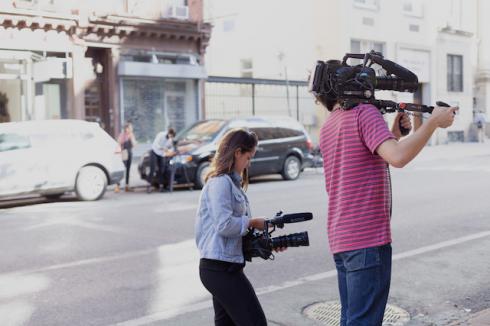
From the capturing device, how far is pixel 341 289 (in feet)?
11.2

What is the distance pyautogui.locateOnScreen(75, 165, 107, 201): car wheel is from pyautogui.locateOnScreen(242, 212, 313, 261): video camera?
10.9 metres

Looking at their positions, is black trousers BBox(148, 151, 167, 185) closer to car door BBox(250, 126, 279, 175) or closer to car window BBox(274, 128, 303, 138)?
car door BBox(250, 126, 279, 175)

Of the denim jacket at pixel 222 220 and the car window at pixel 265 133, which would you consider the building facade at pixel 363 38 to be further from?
the denim jacket at pixel 222 220

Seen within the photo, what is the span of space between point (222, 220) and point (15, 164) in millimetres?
10437

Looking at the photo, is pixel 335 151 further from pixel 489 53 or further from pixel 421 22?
pixel 489 53

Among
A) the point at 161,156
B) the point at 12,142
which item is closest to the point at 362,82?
the point at 12,142

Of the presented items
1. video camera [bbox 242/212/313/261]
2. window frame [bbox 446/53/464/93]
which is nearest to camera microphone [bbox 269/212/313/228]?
video camera [bbox 242/212/313/261]

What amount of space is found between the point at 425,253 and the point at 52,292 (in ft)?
14.1

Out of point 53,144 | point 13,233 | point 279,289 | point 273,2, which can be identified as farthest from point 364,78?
→ point 273,2

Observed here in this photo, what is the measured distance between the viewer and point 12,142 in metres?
13.2

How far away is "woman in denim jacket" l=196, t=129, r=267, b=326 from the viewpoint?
11.9 ft

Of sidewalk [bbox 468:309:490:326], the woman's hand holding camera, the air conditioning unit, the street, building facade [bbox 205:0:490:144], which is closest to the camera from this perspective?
the woman's hand holding camera

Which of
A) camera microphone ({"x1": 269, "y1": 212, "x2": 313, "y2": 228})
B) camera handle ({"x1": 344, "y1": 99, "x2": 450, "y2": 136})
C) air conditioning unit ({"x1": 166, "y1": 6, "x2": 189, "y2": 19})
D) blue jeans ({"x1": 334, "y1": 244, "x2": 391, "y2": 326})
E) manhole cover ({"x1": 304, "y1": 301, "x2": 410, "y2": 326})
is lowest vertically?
manhole cover ({"x1": 304, "y1": 301, "x2": 410, "y2": 326})

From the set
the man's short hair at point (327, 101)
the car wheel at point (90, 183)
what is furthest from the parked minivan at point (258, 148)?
the man's short hair at point (327, 101)
